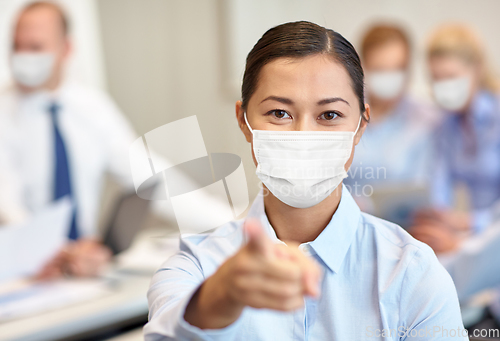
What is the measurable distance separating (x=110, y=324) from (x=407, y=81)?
160 cm

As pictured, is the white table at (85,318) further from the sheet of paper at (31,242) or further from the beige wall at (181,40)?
the beige wall at (181,40)

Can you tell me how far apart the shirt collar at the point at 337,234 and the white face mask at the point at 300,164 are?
0.12 ft

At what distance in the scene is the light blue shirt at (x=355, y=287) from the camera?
0.56 metres

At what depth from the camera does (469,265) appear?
1.24 meters

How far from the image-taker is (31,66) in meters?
1.90

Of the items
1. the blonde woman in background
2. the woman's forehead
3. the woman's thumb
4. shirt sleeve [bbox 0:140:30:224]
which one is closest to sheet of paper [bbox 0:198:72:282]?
shirt sleeve [bbox 0:140:30:224]

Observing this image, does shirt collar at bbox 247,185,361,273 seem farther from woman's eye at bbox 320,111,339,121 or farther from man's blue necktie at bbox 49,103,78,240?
man's blue necktie at bbox 49,103,78,240

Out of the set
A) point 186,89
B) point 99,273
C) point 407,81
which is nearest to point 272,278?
point 99,273

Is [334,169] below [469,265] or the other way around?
the other way around

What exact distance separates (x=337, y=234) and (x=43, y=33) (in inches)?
68.9

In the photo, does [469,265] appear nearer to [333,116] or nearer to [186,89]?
[333,116]

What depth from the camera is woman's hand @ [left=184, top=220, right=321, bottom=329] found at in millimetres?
339

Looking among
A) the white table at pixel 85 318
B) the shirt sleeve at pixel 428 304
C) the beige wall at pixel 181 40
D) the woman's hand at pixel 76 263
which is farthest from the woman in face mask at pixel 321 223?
the beige wall at pixel 181 40

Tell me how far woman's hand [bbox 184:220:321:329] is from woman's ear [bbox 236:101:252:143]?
0.26 m
